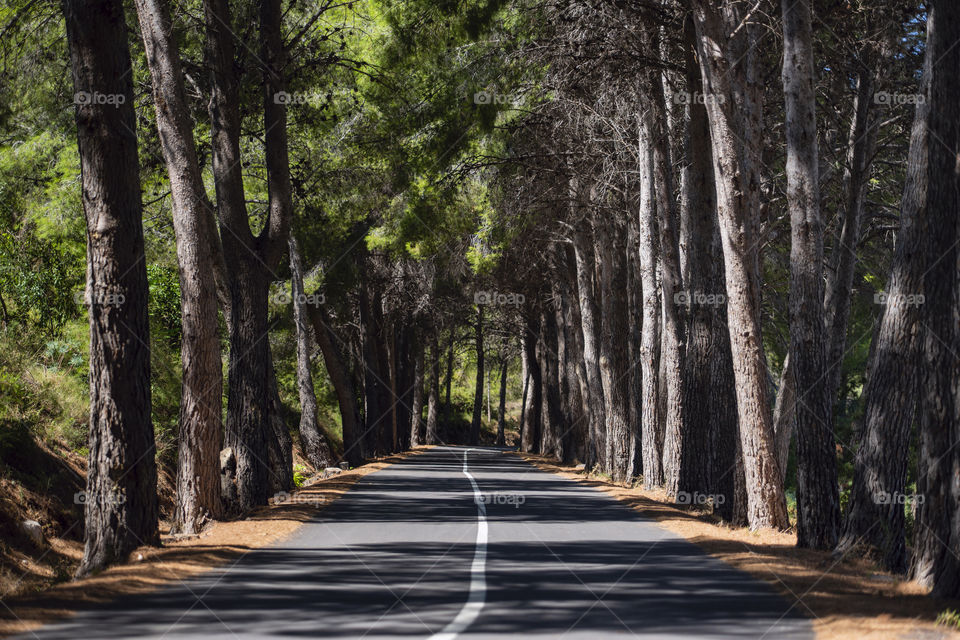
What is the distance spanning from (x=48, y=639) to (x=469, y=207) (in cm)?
2631

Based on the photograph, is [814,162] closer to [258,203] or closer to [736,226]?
[736,226]

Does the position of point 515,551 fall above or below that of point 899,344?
below

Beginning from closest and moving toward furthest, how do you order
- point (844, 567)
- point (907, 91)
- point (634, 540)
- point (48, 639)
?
point (48, 639) → point (844, 567) → point (634, 540) → point (907, 91)

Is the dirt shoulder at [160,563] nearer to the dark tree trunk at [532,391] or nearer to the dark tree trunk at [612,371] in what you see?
the dark tree trunk at [612,371]

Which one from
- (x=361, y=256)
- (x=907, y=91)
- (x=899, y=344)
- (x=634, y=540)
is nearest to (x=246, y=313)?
(x=634, y=540)

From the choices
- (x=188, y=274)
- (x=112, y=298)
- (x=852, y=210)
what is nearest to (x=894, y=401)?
(x=112, y=298)

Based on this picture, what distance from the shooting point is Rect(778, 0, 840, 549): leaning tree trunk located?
14.7 m

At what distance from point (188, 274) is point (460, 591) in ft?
26.8

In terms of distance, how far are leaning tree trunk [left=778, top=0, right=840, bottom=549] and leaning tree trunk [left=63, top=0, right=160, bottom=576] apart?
8476 millimetres

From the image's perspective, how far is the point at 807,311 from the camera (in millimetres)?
15031

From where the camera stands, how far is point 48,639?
7.23 m

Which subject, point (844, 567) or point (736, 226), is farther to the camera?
point (736, 226)

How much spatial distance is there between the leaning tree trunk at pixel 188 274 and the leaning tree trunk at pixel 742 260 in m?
7.79

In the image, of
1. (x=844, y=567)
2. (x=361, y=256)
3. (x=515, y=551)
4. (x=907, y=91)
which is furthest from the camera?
(x=361, y=256)
